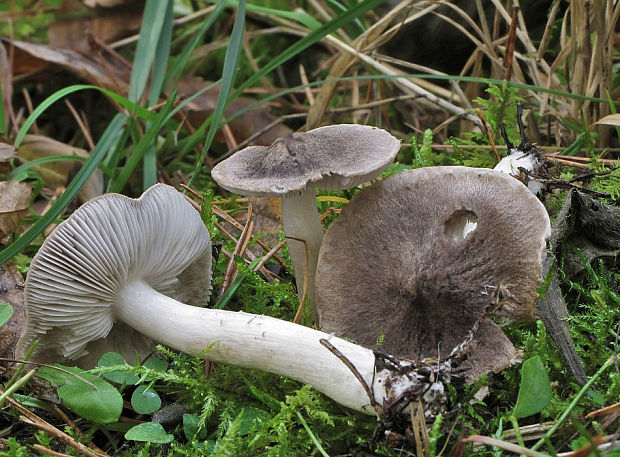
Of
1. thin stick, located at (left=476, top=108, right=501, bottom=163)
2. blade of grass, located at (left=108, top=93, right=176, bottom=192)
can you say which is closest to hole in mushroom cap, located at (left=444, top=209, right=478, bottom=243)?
thin stick, located at (left=476, top=108, right=501, bottom=163)

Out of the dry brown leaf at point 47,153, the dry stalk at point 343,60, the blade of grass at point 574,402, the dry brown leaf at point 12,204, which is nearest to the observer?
the blade of grass at point 574,402

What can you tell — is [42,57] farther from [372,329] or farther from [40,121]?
[372,329]

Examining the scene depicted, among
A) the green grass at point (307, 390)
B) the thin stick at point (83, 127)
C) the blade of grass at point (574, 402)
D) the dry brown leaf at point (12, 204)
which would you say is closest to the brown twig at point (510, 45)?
the green grass at point (307, 390)

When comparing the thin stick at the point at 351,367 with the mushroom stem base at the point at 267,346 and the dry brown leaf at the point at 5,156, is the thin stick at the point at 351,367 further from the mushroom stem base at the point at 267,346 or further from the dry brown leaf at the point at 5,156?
the dry brown leaf at the point at 5,156

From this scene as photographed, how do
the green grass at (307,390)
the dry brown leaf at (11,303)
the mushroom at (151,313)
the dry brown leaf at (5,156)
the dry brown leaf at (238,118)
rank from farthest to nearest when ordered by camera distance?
the dry brown leaf at (238,118), the dry brown leaf at (5,156), the dry brown leaf at (11,303), the mushroom at (151,313), the green grass at (307,390)

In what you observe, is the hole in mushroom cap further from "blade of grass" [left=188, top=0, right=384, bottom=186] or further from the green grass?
"blade of grass" [left=188, top=0, right=384, bottom=186]

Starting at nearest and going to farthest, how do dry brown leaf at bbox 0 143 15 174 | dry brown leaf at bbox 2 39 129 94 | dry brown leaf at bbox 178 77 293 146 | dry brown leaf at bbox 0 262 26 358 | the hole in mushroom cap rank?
the hole in mushroom cap → dry brown leaf at bbox 0 262 26 358 → dry brown leaf at bbox 0 143 15 174 → dry brown leaf at bbox 178 77 293 146 → dry brown leaf at bbox 2 39 129 94

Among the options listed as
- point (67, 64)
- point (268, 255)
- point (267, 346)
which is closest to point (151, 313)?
point (267, 346)
